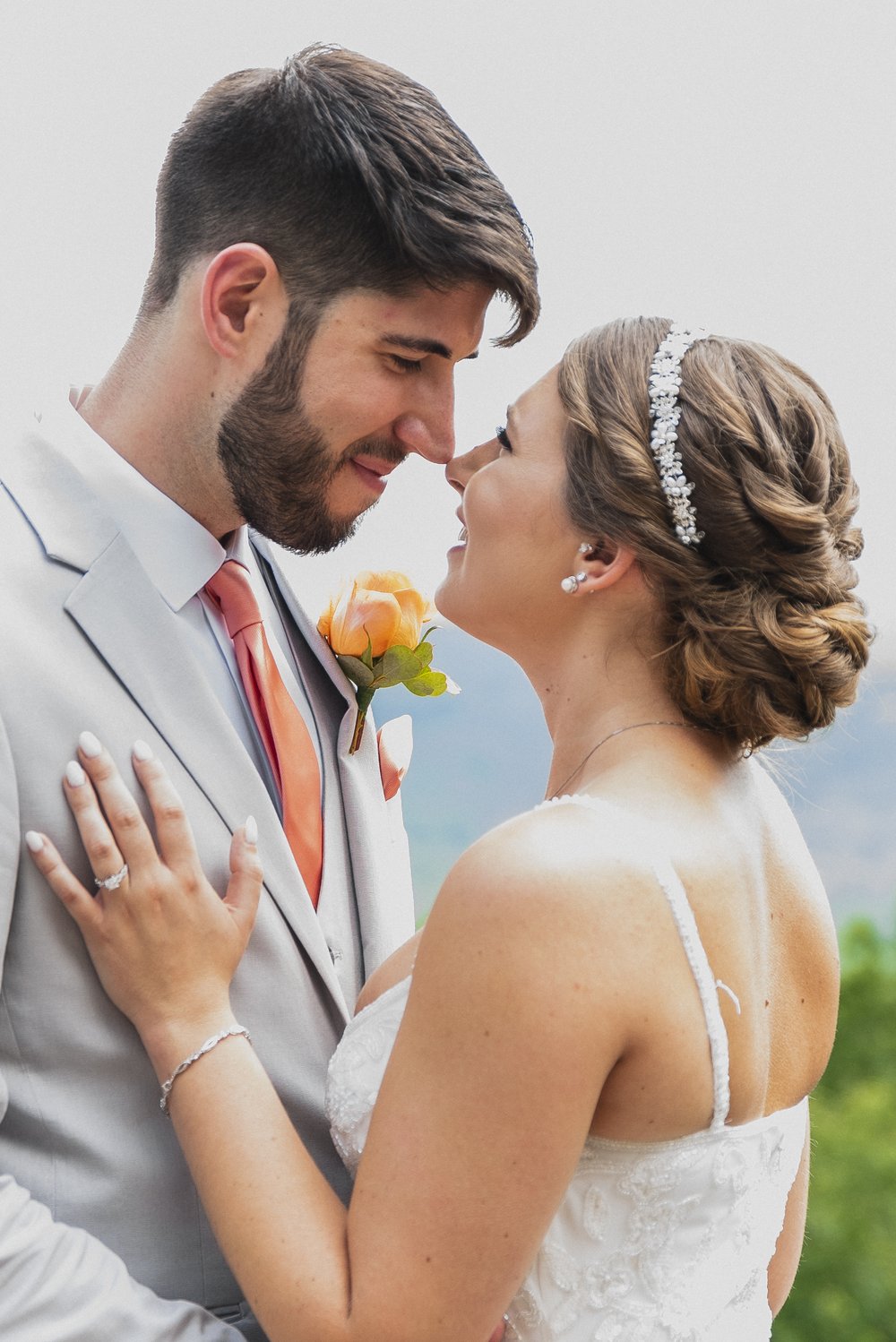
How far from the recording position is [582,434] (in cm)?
199

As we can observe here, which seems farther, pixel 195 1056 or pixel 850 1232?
pixel 850 1232

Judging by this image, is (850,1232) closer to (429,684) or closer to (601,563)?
(429,684)

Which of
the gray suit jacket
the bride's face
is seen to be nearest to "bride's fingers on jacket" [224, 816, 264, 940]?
the gray suit jacket

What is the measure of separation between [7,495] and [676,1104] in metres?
1.27

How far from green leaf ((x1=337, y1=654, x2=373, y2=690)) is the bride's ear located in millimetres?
531

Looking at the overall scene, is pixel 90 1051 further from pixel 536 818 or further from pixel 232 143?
pixel 232 143

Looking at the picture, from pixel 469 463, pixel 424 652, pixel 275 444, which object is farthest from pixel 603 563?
pixel 275 444

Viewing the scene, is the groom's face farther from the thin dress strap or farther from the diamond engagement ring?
the thin dress strap

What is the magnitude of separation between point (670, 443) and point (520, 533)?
0.29 meters

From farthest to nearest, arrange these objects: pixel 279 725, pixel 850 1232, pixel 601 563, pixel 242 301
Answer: pixel 850 1232 → pixel 242 301 → pixel 279 725 → pixel 601 563

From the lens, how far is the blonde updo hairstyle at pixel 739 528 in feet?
6.11

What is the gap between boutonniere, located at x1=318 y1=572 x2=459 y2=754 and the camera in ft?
7.81

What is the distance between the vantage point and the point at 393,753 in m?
2.52

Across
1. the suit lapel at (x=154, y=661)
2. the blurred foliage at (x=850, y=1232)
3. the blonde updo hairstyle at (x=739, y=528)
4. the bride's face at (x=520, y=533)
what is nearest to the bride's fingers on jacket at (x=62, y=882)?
the suit lapel at (x=154, y=661)
